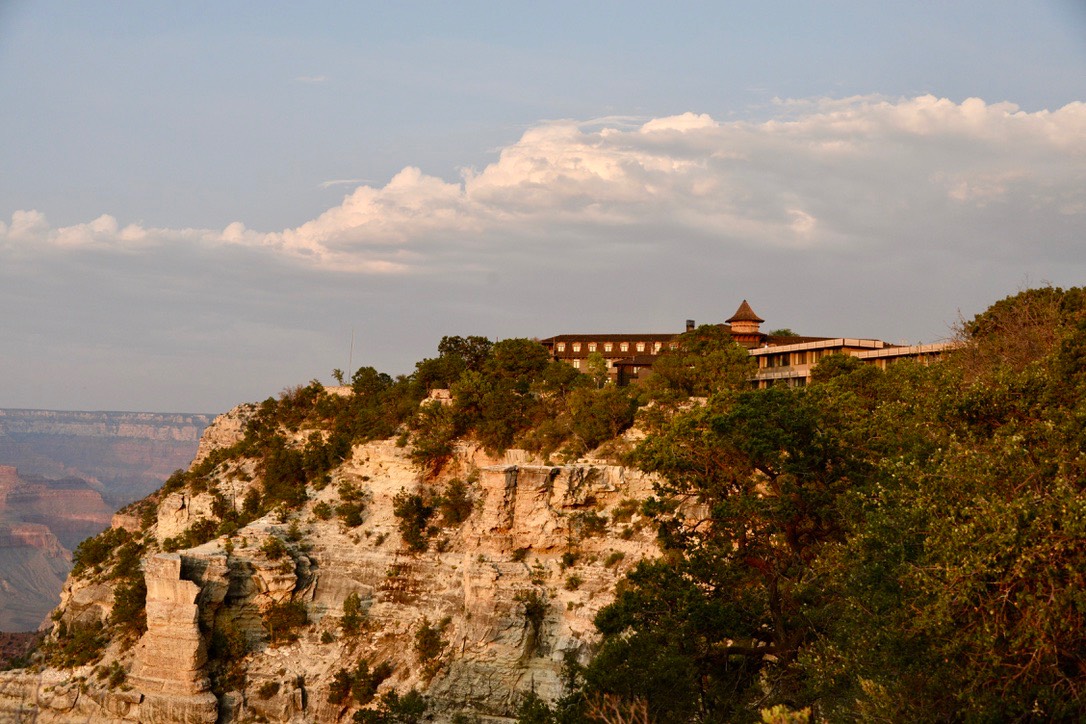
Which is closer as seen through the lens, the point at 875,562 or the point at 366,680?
the point at 875,562

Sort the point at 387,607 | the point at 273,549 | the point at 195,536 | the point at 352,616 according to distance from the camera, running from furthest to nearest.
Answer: the point at 195,536 < the point at 273,549 < the point at 387,607 < the point at 352,616

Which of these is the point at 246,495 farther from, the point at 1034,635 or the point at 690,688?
the point at 1034,635

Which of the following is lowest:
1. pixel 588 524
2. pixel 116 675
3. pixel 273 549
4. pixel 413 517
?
pixel 116 675

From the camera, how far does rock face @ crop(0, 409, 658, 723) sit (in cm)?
4825

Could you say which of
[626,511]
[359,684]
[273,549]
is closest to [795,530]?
[626,511]

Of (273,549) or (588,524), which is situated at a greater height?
(588,524)

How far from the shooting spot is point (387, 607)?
52875 mm

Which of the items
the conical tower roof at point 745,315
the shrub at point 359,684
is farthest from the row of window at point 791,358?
the shrub at point 359,684

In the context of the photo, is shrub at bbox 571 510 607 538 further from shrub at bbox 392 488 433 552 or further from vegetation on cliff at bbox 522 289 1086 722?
vegetation on cliff at bbox 522 289 1086 722

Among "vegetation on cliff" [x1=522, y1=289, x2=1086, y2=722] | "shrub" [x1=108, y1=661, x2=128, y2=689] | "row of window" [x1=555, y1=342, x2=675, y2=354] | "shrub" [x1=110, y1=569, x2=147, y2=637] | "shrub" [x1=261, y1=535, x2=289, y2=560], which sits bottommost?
"shrub" [x1=108, y1=661, x2=128, y2=689]

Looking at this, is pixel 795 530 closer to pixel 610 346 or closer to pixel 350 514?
pixel 350 514

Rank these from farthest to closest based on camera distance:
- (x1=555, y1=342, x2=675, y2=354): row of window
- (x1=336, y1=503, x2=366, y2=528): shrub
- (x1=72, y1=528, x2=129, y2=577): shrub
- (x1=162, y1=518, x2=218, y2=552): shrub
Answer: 1. (x1=555, y1=342, x2=675, y2=354): row of window
2. (x1=72, y1=528, x2=129, y2=577): shrub
3. (x1=162, y1=518, x2=218, y2=552): shrub
4. (x1=336, y1=503, x2=366, y2=528): shrub

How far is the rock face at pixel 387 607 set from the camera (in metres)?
48.2

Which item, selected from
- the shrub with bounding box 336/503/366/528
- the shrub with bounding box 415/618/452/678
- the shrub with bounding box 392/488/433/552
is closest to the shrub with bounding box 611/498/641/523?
the shrub with bounding box 415/618/452/678
